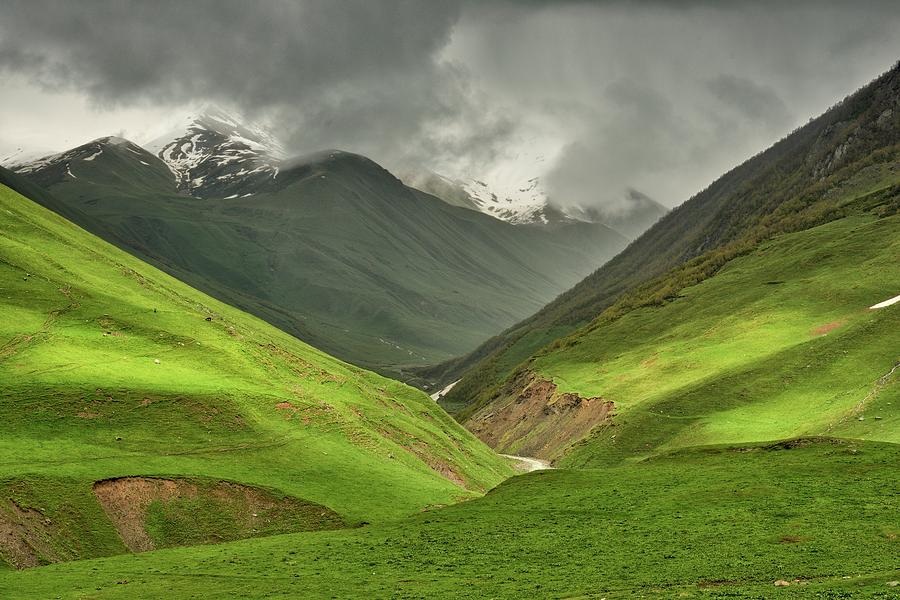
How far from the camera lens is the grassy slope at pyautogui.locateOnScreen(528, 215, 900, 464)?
3760 inches

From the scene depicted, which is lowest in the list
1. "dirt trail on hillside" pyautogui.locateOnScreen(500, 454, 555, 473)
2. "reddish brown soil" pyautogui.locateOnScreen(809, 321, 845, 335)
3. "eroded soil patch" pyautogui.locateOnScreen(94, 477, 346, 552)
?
"dirt trail on hillside" pyautogui.locateOnScreen(500, 454, 555, 473)

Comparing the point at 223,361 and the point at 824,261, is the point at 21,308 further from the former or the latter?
the point at 824,261

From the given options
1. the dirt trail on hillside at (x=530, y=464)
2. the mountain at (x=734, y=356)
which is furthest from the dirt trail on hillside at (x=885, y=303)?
the dirt trail on hillside at (x=530, y=464)

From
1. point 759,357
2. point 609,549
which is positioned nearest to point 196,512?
point 609,549

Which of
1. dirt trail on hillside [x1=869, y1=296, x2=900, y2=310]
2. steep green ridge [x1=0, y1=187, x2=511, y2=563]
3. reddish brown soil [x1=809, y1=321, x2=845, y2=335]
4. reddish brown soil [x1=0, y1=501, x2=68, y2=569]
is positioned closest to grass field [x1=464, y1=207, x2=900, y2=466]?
reddish brown soil [x1=809, y1=321, x2=845, y2=335]

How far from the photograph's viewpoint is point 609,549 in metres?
45.2

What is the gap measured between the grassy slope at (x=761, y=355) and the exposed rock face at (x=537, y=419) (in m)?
3.93

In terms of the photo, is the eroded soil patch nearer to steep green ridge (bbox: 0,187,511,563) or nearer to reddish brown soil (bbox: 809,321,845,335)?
steep green ridge (bbox: 0,187,511,563)

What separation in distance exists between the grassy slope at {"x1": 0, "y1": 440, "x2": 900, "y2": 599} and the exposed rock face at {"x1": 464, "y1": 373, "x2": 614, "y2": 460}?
70.6 m

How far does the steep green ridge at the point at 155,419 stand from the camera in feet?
184

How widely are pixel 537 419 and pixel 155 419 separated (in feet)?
323

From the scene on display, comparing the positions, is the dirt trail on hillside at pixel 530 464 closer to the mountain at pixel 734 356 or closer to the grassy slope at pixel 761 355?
the mountain at pixel 734 356

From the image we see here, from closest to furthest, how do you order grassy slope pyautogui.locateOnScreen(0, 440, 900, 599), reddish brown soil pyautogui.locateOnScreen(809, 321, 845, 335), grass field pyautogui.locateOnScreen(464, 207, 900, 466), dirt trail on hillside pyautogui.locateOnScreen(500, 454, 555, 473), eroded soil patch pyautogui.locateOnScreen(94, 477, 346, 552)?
grassy slope pyautogui.locateOnScreen(0, 440, 900, 599)
eroded soil patch pyautogui.locateOnScreen(94, 477, 346, 552)
grass field pyautogui.locateOnScreen(464, 207, 900, 466)
reddish brown soil pyautogui.locateOnScreen(809, 321, 845, 335)
dirt trail on hillside pyautogui.locateOnScreen(500, 454, 555, 473)

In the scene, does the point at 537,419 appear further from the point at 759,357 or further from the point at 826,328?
the point at 826,328
